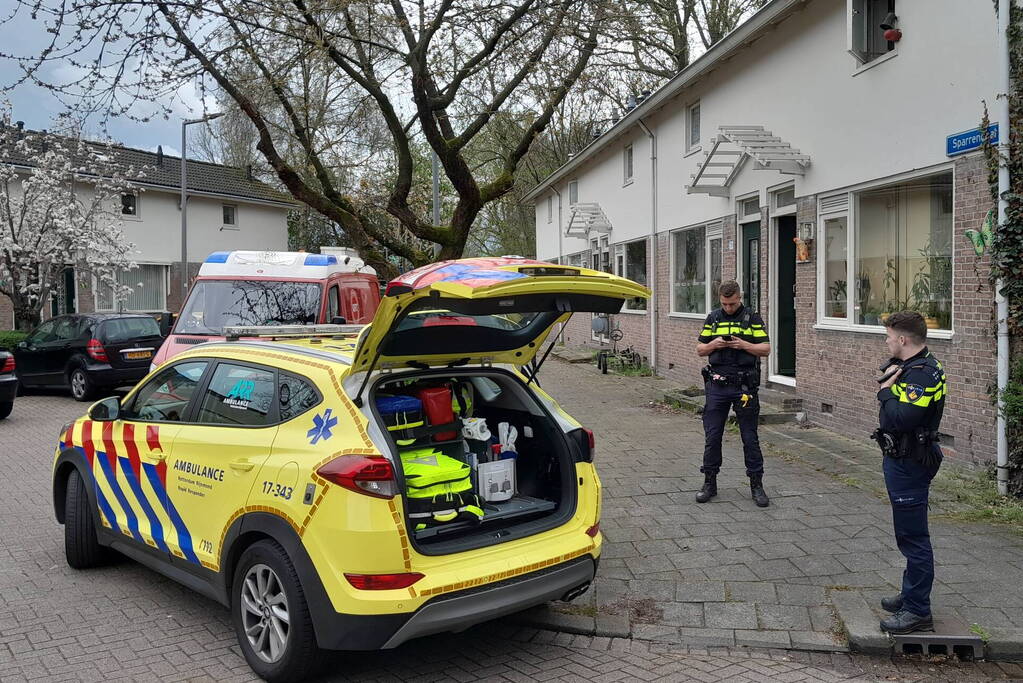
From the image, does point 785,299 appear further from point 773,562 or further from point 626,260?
point 626,260

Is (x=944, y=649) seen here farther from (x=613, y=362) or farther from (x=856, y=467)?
(x=613, y=362)

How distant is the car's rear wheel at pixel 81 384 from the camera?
14.0 m

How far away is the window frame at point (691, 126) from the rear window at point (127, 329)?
9818 millimetres

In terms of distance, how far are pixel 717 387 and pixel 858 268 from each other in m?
3.67

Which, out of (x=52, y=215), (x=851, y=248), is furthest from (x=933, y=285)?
(x=52, y=215)

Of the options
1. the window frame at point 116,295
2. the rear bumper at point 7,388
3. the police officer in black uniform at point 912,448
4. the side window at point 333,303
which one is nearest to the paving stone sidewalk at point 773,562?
the police officer in black uniform at point 912,448

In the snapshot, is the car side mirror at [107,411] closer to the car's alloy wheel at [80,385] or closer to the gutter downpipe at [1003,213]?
the gutter downpipe at [1003,213]

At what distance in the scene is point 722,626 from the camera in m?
4.55

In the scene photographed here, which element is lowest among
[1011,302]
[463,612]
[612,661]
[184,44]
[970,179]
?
[612,661]

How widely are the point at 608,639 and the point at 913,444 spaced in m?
1.88

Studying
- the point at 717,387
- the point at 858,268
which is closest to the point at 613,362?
the point at 858,268

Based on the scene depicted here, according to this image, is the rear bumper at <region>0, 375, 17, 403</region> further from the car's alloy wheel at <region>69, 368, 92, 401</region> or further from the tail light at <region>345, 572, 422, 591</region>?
the tail light at <region>345, 572, 422, 591</region>

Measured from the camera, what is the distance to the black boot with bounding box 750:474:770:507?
263 inches

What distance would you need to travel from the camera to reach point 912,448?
166 inches
